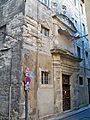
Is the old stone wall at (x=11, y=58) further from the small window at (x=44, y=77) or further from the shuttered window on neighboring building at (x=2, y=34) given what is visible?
the small window at (x=44, y=77)

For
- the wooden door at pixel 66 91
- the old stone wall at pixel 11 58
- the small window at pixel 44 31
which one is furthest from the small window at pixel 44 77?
the small window at pixel 44 31

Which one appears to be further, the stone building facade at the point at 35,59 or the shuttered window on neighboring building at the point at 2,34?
the shuttered window on neighboring building at the point at 2,34

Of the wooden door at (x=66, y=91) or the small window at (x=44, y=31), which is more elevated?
the small window at (x=44, y=31)

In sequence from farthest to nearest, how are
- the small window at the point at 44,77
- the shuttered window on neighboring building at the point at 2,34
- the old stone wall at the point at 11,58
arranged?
the small window at the point at 44,77, the shuttered window on neighboring building at the point at 2,34, the old stone wall at the point at 11,58

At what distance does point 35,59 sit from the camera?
802 cm

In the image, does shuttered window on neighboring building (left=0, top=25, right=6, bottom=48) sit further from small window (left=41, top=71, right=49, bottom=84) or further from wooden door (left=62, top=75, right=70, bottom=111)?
wooden door (left=62, top=75, right=70, bottom=111)

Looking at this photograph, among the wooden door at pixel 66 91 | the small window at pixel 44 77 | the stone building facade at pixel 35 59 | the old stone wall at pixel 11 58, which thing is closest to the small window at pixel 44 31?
the stone building facade at pixel 35 59

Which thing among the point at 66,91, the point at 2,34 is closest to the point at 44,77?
the point at 66,91

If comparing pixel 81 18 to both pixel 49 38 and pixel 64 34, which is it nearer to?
pixel 64 34

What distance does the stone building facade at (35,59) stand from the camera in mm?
7227

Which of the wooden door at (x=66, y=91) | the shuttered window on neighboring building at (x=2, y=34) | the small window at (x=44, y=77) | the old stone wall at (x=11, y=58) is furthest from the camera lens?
the wooden door at (x=66, y=91)

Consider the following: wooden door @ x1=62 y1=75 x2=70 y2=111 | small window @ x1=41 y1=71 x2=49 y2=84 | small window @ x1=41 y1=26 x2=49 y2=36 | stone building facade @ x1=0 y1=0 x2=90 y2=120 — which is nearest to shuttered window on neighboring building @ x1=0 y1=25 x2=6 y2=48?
stone building facade @ x1=0 y1=0 x2=90 y2=120

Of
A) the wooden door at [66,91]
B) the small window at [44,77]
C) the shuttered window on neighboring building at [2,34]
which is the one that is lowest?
the wooden door at [66,91]

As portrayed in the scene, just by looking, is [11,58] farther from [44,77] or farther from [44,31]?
[44,31]
